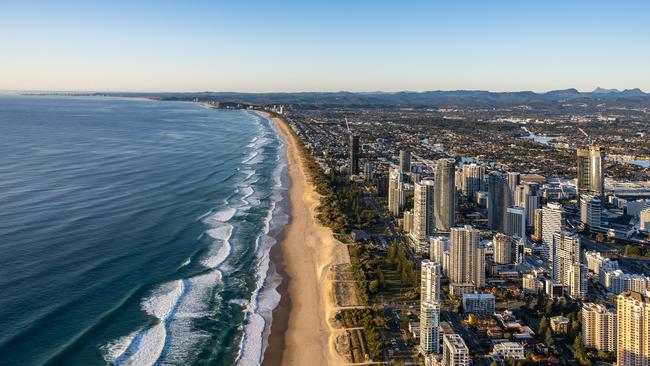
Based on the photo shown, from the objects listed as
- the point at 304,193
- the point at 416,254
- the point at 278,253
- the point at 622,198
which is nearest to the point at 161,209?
the point at 278,253

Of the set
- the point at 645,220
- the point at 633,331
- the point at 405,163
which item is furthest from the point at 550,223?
the point at 405,163

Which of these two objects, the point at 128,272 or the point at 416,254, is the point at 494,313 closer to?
the point at 416,254

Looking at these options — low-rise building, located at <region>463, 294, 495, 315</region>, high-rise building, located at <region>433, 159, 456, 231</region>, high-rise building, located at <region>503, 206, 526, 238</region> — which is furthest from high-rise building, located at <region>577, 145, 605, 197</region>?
low-rise building, located at <region>463, 294, 495, 315</region>

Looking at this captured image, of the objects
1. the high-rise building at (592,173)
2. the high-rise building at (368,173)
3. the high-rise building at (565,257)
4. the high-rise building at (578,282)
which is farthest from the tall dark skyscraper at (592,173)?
the high-rise building at (578,282)

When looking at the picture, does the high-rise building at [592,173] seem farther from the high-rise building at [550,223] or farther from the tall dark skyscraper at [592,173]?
the high-rise building at [550,223]

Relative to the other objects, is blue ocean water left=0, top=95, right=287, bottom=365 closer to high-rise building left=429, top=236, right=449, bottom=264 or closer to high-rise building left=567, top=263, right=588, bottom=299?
high-rise building left=429, top=236, right=449, bottom=264
